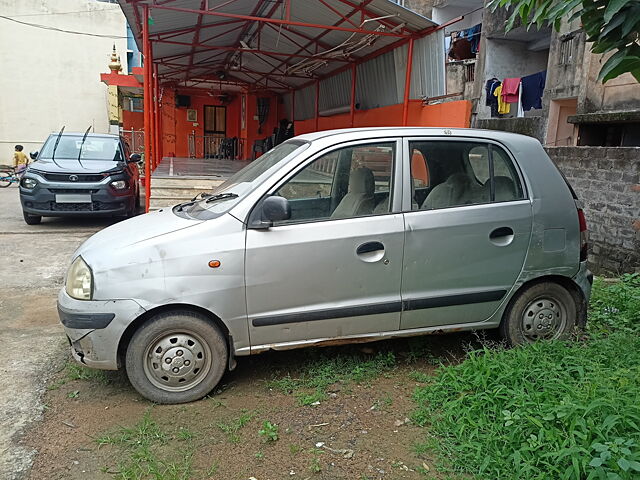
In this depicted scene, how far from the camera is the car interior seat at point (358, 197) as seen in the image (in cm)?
345

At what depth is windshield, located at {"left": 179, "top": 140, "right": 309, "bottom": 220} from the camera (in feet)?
11.0

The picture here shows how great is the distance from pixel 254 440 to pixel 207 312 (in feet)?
2.71

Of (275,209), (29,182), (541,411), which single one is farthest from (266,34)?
(541,411)

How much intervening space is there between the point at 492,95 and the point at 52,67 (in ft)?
68.3

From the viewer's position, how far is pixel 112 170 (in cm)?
904

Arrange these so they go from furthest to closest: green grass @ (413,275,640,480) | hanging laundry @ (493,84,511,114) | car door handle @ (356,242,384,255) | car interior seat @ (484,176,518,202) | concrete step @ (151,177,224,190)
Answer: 1. hanging laundry @ (493,84,511,114)
2. concrete step @ (151,177,224,190)
3. car interior seat @ (484,176,518,202)
4. car door handle @ (356,242,384,255)
5. green grass @ (413,275,640,480)

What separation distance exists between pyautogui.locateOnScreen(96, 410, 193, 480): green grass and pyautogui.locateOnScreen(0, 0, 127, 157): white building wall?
24.7 m

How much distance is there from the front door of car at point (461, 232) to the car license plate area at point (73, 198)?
7.00 metres

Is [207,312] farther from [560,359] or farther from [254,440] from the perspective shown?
[560,359]

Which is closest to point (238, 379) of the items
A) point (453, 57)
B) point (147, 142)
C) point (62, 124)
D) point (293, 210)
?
point (293, 210)

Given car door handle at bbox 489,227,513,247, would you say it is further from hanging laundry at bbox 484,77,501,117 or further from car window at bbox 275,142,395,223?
hanging laundry at bbox 484,77,501,117

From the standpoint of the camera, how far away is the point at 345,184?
3615mm

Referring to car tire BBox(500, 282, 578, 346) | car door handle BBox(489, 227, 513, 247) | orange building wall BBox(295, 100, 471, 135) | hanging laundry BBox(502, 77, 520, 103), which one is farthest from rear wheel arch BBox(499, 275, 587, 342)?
hanging laundry BBox(502, 77, 520, 103)

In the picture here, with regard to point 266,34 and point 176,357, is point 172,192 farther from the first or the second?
point 176,357
